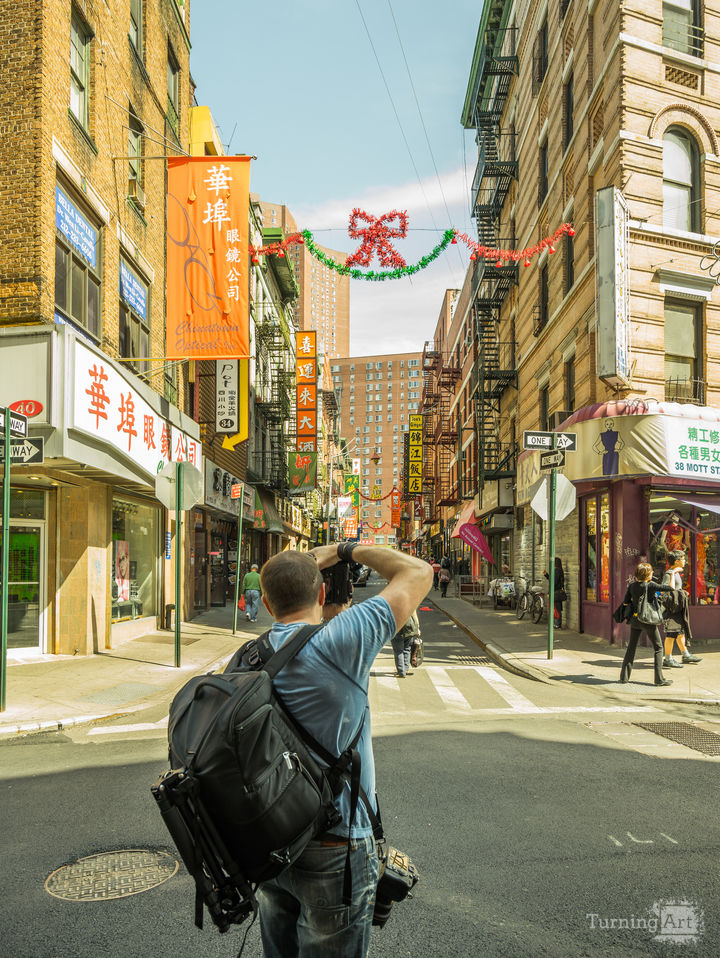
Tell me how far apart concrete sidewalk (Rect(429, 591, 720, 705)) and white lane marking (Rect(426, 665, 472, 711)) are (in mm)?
1316

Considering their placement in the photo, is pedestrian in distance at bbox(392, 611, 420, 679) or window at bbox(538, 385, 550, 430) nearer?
pedestrian in distance at bbox(392, 611, 420, 679)

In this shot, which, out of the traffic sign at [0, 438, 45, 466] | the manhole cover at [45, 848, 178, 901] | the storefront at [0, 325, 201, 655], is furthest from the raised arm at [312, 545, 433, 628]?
the storefront at [0, 325, 201, 655]

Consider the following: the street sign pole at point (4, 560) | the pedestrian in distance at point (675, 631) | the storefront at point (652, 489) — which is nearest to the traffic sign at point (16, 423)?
the street sign pole at point (4, 560)

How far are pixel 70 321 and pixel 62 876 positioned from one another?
10829mm

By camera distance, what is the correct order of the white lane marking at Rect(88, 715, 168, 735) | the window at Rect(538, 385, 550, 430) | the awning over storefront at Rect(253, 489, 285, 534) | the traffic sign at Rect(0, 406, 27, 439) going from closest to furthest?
the white lane marking at Rect(88, 715, 168, 735) < the traffic sign at Rect(0, 406, 27, 439) < the window at Rect(538, 385, 550, 430) < the awning over storefront at Rect(253, 489, 285, 534)

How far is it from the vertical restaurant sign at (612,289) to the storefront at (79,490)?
8.98 metres

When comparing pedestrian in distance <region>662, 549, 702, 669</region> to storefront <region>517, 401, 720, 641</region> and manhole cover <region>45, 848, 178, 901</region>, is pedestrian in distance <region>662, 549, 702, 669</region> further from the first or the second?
manhole cover <region>45, 848, 178, 901</region>

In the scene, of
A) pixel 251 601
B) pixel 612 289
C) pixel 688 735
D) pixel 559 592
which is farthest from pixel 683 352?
pixel 251 601

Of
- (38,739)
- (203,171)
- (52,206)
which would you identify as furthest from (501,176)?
(38,739)

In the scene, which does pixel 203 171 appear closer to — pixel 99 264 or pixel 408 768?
pixel 99 264

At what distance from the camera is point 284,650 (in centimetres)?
224

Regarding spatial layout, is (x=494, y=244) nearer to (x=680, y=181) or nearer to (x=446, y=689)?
(x=680, y=181)

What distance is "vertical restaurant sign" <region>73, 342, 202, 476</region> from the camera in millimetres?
12078

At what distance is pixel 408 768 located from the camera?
21.2 ft
